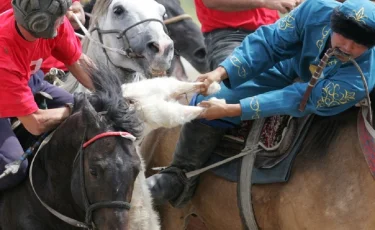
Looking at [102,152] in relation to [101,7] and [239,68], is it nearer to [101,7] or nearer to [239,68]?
[239,68]

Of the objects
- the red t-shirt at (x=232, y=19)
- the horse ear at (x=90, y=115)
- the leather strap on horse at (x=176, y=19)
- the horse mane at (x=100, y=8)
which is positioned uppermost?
the horse ear at (x=90, y=115)

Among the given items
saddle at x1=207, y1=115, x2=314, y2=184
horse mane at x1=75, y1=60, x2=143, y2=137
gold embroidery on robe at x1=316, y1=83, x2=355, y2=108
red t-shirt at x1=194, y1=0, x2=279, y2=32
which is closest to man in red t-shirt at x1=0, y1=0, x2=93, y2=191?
horse mane at x1=75, y1=60, x2=143, y2=137

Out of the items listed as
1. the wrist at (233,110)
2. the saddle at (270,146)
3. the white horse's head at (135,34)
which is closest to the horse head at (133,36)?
the white horse's head at (135,34)

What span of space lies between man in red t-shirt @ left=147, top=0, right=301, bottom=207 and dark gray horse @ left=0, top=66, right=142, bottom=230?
0.85 metres

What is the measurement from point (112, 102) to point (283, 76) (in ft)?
4.36

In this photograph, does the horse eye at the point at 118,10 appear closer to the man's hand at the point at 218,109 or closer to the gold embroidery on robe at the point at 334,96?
the man's hand at the point at 218,109

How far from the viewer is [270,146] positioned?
14.7ft

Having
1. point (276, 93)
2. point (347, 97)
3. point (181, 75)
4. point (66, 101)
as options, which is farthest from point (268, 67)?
point (181, 75)

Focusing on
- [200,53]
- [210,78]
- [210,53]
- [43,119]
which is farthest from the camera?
[200,53]

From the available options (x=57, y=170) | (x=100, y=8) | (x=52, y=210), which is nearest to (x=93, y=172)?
(x=57, y=170)

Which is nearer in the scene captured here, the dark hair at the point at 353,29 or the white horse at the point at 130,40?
the dark hair at the point at 353,29

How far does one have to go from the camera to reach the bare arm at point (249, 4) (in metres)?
5.40

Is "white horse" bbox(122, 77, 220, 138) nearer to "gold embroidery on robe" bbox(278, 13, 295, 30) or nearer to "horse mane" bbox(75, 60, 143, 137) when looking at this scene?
"horse mane" bbox(75, 60, 143, 137)

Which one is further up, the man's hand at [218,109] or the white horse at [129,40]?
the man's hand at [218,109]
